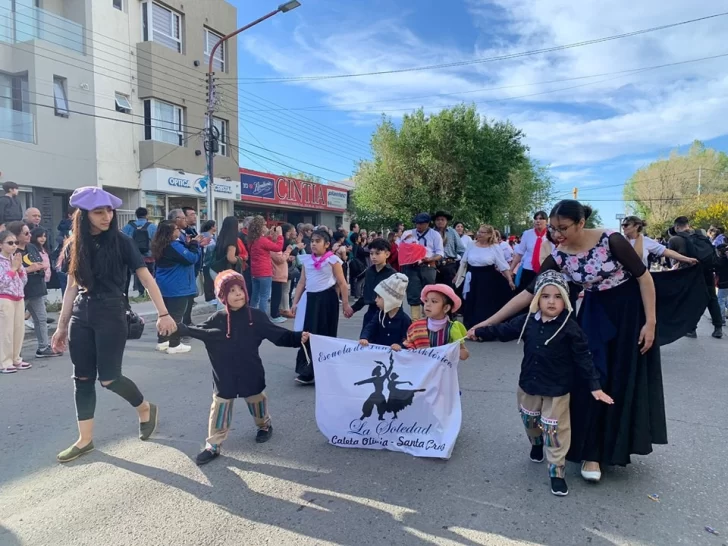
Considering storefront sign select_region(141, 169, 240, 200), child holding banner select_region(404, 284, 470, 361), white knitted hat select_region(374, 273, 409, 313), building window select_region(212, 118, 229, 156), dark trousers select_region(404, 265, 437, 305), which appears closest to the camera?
child holding banner select_region(404, 284, 470, 361)

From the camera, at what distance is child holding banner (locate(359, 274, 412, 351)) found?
4.32m

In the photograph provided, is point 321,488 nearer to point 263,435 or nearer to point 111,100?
point 263,435

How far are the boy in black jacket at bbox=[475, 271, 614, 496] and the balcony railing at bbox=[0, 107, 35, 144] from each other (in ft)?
55.9

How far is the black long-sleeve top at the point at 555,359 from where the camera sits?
3.16m

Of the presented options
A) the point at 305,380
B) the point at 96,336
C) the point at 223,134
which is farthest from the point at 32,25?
the point at 96,336

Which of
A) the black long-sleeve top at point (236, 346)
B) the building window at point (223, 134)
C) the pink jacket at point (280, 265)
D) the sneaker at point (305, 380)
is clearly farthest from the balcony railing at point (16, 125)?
the black long-sleeve top at point (236, 346)

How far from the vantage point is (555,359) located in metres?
3.22

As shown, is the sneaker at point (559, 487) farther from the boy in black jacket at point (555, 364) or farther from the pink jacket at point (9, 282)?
the pink jacket at point (9, 282)

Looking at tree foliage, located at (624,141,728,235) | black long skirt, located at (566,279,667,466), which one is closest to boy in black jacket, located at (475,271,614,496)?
black long skirt, located at (566,279,667,466)

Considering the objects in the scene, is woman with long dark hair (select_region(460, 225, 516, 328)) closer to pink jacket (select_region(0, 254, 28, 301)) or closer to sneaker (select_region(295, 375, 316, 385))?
sneaker (select_region(295, 375, 316, 385))

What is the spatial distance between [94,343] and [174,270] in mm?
3379

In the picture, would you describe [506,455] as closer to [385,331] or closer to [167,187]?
[385,331]

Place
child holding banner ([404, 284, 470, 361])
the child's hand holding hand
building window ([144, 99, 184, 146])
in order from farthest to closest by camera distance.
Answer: building window ([144, 99, 184, 146]) < child holding banner ([404, 284, 470, 361]) < the child's hand holding hand

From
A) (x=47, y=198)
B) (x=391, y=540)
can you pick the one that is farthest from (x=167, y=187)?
(x=391, y=540)
